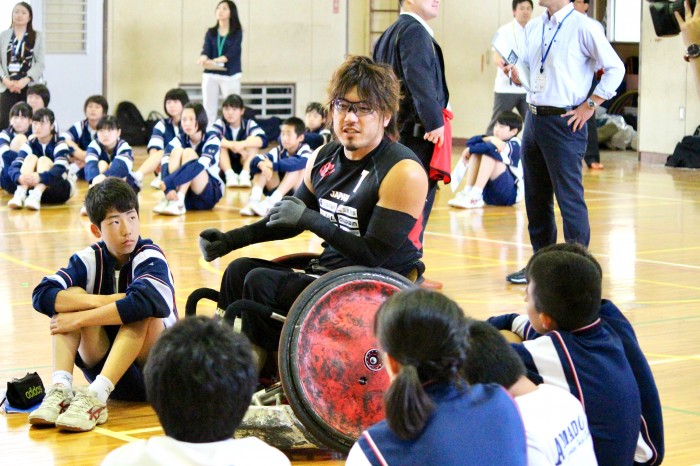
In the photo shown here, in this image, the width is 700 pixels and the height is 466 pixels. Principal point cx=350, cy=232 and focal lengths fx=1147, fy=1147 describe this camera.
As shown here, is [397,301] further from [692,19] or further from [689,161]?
[689,161]

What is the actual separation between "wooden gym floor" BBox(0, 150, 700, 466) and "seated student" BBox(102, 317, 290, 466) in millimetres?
1615

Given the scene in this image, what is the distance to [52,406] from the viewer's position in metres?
3.97

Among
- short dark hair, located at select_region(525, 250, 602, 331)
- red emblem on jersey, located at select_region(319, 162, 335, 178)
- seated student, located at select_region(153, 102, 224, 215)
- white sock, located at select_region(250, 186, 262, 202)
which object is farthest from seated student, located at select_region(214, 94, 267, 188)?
short dark hair, located at select_region(525, 250, 602, 331)

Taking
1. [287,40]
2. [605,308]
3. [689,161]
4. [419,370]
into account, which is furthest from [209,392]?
[287,40]

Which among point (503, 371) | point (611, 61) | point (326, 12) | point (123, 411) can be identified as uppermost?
point (326, 12)

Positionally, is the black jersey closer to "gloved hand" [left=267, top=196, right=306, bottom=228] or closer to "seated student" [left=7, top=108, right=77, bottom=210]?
"gloved hand" [left=267, top=196, right=306, bottom=228]

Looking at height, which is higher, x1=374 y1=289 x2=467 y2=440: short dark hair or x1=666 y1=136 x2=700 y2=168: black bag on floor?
x1=666 y1=136 x2=700 y2=168: black bag on floor

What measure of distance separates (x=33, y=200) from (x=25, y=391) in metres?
5.76

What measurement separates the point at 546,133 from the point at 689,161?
314 inches

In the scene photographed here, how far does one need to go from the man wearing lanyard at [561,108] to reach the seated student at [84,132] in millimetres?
5062

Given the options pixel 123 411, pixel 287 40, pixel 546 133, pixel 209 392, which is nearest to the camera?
pixel 209 392

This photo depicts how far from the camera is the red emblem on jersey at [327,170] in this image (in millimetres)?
4121

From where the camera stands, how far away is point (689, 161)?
533 inches

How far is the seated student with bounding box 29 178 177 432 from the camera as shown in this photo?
3994mm
